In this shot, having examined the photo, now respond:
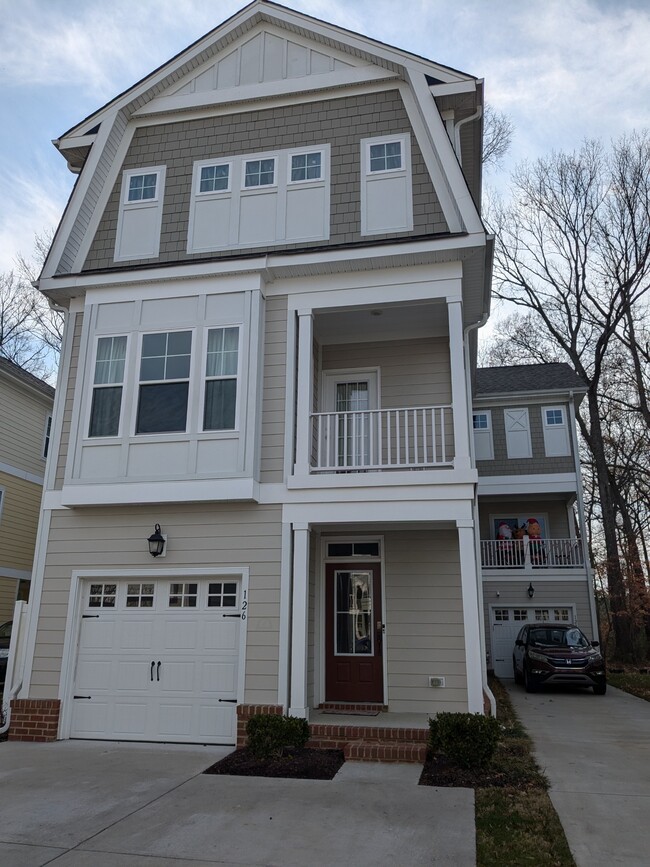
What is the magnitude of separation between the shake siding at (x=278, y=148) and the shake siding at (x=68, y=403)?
1.01 metres

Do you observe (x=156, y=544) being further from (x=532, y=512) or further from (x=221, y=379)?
(x=532, y=512)

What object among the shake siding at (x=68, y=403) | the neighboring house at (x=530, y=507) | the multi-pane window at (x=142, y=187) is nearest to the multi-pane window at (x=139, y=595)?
the shake siding at (x=68, y=403)

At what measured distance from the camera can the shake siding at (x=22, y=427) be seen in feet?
53.5

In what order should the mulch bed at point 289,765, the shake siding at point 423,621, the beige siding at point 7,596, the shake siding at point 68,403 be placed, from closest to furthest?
the mulch bed at point 289,765
the shake siding at point 423,621
the shake siding at point 68,403
the beige siding at point 7,596

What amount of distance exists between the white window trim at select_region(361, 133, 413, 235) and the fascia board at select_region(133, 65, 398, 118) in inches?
39.0

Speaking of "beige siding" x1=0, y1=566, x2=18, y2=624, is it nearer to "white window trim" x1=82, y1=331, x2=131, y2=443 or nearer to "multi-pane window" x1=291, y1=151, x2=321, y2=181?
"white window trim" x1=82, y1=331, x2=131, y2=443

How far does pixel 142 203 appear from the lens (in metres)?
10.3

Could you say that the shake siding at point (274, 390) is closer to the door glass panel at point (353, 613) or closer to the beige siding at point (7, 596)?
the door glass panel at point (353, 613)

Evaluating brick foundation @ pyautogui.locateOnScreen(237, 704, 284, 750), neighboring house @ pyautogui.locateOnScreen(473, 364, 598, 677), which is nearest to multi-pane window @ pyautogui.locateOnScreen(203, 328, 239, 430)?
brick foundation @ pyautogui.locateOnScreen(237, 704, 284, 750)

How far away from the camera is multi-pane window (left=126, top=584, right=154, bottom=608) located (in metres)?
8.94

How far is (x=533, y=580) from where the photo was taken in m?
18.1

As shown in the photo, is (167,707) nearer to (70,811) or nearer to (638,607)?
(70,811)

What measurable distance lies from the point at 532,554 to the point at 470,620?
1177 centimetres

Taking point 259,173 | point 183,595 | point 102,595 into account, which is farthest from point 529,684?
point 259,173
